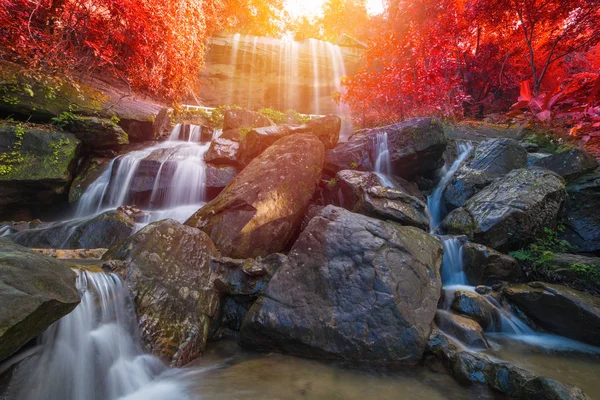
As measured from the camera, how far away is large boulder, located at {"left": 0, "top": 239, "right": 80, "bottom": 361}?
1795 mm

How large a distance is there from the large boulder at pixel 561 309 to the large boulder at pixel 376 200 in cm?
191

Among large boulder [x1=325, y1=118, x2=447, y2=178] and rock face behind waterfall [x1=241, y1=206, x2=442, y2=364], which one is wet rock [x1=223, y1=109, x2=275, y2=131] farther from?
rock face behind waterfall [x1=241, y1=206, x2=442, y2=364]

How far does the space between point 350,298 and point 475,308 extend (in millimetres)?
2064

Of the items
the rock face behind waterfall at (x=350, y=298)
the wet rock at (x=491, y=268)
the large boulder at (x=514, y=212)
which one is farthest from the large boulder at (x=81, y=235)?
the large boulder at (x=514, y=212)

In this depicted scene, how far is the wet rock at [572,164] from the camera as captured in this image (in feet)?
20.4

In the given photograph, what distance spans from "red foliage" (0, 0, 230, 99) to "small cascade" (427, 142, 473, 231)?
11461 mm

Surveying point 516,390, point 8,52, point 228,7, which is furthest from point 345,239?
point 228,7

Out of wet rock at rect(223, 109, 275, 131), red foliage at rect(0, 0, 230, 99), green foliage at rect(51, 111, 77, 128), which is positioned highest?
red foliage at rect(0, 0, 230, 99)

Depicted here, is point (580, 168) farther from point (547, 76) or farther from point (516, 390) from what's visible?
point (547, 76)

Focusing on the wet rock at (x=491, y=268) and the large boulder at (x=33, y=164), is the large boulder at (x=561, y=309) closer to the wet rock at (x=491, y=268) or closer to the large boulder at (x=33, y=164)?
the wet rock at (x=491, y=268)

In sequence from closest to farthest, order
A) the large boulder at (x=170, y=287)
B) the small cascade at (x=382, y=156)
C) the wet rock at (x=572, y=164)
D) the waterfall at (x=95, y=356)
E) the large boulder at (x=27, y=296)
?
the large boulder at (x=27, y=296)
the waterfall at (x=95, y=356)
the large boulder at (x=170, y=287)
the wet rock at (x=572, y=164)
the small cascade at (x=382, y=156)

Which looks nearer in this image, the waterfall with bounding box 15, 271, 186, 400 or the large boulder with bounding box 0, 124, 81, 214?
the waterfall with bounding box 15, 271, 186, 400

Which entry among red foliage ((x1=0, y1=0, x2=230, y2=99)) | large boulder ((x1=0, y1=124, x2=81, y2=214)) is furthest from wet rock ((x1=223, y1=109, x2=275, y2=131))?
large boulder ((x1=0, y1=124, x2=81, y2=214))

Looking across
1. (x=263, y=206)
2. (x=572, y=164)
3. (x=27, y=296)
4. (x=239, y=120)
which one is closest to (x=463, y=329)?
(x=263, y=206)
